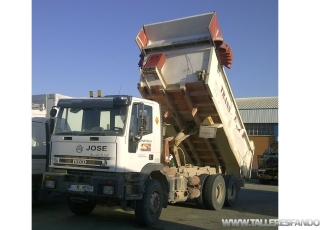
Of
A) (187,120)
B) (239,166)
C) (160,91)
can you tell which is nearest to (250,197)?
(239,166)

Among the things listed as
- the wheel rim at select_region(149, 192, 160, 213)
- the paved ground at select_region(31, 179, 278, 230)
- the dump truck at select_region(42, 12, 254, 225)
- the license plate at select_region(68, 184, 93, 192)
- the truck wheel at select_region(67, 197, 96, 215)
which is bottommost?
the paved ground at select_region(31, 179, 278, 230)

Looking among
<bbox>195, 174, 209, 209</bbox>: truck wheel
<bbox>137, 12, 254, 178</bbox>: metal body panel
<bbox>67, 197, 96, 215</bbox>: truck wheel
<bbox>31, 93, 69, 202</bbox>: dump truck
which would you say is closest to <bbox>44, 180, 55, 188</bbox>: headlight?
<bbox>67, 197, 96, 215</bbox>: truck wheel

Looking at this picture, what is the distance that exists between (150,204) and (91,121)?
2106 mm

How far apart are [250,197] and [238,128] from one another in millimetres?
3985

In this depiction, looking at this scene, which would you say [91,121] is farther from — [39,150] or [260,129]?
[260,129]

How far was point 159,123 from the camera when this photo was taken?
28.2ft

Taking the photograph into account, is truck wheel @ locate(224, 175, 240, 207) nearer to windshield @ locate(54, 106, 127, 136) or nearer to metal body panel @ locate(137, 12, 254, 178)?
metal body panel @ locate(137, 12, 254, 178)

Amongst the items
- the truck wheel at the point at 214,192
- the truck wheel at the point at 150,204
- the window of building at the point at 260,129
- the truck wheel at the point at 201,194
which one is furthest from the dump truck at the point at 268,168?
the truck wheel at the point at 150,204

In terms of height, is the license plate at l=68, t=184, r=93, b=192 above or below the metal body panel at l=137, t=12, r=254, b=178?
below

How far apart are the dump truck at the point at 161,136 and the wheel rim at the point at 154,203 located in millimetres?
14

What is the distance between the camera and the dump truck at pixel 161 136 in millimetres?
7570

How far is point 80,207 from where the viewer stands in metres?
8.88

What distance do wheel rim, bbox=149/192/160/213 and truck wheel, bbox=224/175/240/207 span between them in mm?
3476

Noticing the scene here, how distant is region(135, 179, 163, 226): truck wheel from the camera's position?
7723 mm
